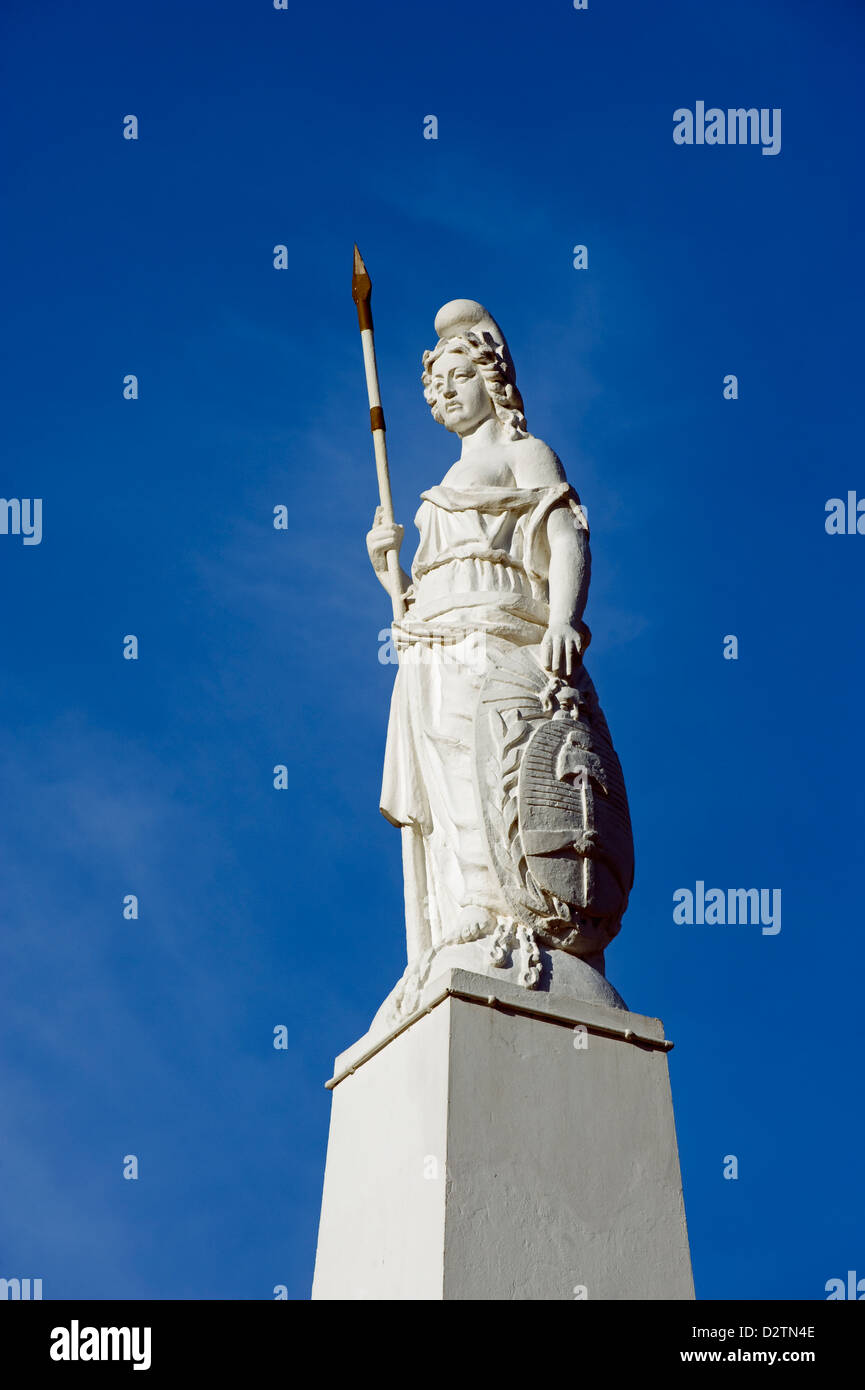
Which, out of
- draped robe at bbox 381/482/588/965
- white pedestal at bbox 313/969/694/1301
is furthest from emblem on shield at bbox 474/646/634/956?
white pedestal at bbox 313/969/694/1301

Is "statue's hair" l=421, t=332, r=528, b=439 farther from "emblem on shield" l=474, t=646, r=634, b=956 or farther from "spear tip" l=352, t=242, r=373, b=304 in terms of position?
"emblem on shield" l=474, t=646, r=634, b=956

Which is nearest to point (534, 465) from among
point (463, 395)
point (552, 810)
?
point (463, 395)

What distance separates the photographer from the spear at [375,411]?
1127 cm

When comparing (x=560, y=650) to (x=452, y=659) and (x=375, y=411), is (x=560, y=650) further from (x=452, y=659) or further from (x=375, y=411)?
(x=375, y=411)

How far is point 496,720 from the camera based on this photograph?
396 inches

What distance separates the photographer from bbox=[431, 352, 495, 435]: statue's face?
1148 centimetres

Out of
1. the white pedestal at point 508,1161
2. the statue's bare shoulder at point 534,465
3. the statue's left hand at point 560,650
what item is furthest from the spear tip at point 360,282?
the white pedestal at point 508,1161

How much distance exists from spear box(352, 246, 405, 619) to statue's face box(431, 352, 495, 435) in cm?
48

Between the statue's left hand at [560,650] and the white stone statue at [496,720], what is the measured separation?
0.04ft

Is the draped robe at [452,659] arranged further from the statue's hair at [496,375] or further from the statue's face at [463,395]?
the statue's hair at [496,375]
